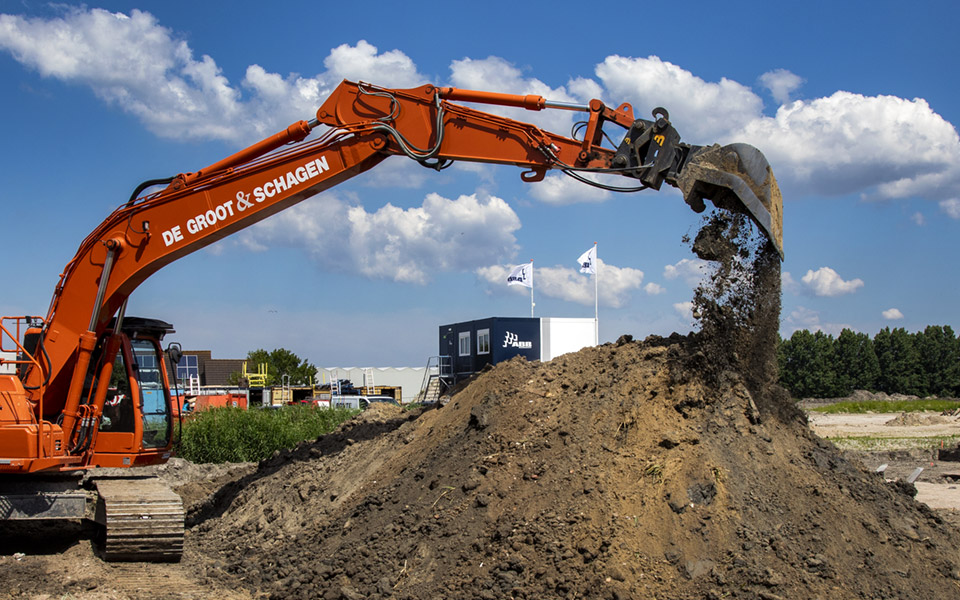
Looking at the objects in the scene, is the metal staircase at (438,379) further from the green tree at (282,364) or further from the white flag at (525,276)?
the green tree at (282,364)

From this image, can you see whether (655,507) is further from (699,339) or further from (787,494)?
(699,339)

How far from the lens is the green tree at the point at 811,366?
6400 centimetres

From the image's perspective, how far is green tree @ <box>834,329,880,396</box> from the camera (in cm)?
6494

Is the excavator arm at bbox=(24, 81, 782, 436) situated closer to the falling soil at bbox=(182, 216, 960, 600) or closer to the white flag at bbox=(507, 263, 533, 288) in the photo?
the falling soil at bbox=(182, 216, 960, 600)

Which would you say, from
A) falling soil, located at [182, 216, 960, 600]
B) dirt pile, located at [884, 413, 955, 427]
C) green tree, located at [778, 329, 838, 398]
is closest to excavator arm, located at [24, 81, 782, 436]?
falling soil, located at [182, 216, 960, 600]

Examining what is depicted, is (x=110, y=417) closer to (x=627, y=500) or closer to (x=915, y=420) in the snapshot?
(x=627, y=500)

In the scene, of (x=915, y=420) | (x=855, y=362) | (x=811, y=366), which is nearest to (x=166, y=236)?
(x=915, y=420)

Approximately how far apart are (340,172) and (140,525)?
4.78 metres

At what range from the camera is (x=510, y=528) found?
808 centimetres

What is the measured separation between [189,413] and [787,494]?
628 inches

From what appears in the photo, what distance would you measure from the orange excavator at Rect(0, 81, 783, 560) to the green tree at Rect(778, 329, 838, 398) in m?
58.8

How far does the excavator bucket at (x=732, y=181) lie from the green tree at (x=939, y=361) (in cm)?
6480

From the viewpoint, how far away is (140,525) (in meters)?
8.87

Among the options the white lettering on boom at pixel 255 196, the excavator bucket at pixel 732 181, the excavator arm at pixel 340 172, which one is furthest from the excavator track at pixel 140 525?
the excavator bucket at pixel 732 181
